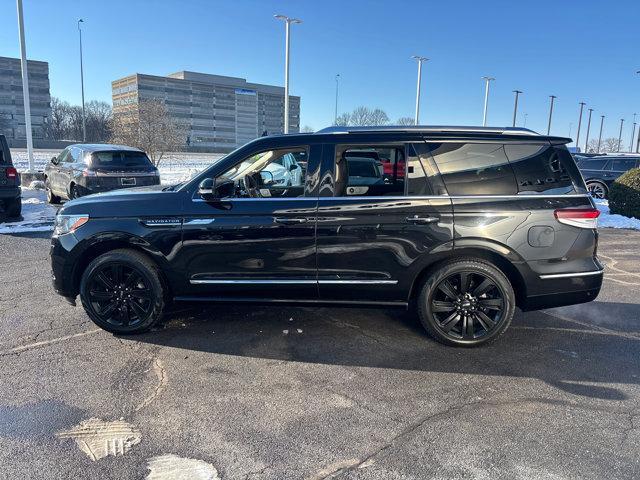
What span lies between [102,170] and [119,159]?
21.7 inches

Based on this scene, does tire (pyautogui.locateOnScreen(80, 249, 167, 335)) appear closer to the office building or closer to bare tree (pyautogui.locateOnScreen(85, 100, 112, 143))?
bare tree (pyautogui.locateOnScreen(85, 100, 112, 143))

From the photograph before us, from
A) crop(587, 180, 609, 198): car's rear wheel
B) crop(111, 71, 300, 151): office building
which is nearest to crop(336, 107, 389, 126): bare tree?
crop(111, 71, 300, 151): office building

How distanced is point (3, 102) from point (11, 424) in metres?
113

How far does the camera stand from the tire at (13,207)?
10672mm

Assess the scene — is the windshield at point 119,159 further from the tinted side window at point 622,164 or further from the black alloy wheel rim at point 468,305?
the tinted side window at point 622,164

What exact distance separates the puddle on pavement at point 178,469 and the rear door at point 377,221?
193 centimetres

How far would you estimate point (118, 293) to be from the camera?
4488 millimetres

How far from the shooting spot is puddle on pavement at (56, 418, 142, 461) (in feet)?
9.27

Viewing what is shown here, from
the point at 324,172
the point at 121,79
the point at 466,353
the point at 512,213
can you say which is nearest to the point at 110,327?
the point at 324,172

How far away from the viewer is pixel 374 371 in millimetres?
3891

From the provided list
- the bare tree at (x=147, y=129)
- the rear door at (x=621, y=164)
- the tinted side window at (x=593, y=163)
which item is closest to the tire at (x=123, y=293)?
the tinted side window at (x=593, y=163)

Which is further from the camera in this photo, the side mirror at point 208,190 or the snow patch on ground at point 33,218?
the snow patch on ground at point 33,218

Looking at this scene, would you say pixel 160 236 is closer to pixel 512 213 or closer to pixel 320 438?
pixel 320 438

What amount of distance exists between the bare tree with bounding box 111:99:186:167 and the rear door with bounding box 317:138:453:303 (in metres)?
21.3
